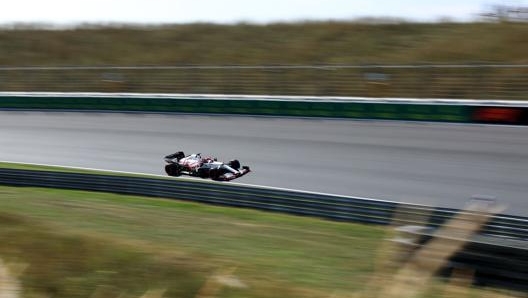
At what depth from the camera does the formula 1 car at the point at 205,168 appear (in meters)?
16.4

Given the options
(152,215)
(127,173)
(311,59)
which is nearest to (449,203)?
(152,215)

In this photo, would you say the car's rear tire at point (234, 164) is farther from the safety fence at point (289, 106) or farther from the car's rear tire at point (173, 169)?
the safety fence at point (289, 106)

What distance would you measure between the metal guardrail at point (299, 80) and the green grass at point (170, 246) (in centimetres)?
1094

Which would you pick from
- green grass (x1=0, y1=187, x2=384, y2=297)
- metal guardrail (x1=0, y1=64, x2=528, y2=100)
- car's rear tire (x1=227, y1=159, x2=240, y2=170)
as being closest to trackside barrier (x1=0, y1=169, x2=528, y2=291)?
green grass (x1=0, y1=187, x2=384, y2=297)

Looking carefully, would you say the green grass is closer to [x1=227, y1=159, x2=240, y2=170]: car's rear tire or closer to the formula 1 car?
the formula 1 car

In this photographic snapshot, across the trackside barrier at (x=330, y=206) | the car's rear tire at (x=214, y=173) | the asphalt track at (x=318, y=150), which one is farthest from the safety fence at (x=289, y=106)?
the trackside barrier at (x=330, y=206)

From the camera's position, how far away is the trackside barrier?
7.69 meters

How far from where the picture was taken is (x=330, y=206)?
12.4 m

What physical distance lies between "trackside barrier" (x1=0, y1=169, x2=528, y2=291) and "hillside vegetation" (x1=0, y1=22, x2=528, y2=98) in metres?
10.3

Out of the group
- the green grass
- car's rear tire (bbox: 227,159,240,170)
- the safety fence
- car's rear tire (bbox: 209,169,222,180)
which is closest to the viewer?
the green grass

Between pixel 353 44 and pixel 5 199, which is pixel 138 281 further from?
pixel 353 44

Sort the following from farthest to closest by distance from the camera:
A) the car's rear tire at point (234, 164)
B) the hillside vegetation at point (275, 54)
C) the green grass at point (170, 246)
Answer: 1. the hillside vegetation at point (275, 54)
2. the car's rear tire at point (234, 164)
3. the green grass at point (170, 246)

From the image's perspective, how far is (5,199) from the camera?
13.7m

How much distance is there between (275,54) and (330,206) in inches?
789
